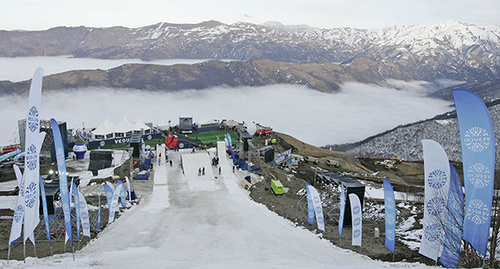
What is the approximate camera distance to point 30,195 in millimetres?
13906

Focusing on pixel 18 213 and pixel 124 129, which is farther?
pixel 124 129

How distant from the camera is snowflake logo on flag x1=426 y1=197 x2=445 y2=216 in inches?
571

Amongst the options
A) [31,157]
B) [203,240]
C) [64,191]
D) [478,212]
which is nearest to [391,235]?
[478,212]

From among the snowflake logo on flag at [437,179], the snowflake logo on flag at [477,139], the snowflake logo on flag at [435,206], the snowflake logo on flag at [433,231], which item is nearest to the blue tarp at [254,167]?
the snowflake logo on flag at [433,231]

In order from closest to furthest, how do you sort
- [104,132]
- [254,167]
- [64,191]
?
[64,191] < [254,167] < [104,132]

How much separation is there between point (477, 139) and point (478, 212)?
258cm

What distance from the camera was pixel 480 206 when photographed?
41.9ft

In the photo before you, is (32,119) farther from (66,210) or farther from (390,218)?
(390,218)

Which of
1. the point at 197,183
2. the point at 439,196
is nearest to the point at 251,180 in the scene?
the point at 197,183

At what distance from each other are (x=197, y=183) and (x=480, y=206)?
23.5m

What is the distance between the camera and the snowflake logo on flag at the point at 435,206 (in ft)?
47.6

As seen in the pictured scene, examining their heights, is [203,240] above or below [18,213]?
below

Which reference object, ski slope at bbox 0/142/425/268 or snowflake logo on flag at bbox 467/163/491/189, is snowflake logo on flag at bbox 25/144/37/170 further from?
snowflake logo on flag at bbox 467/163/491/189

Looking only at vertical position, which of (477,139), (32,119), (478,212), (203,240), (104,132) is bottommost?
(203,240)
